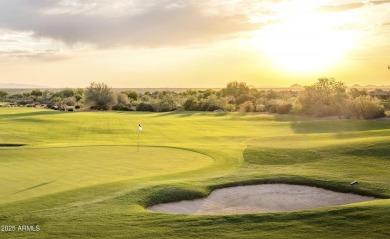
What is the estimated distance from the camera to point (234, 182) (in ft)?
50.8

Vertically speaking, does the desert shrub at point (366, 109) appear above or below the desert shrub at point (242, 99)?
below

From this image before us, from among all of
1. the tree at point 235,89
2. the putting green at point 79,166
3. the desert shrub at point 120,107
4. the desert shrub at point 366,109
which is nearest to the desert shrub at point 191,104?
the desert shrub at point 120,107

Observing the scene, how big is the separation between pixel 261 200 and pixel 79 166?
8351 mm

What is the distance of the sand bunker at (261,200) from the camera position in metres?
12.6

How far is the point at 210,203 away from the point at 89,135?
24693mm

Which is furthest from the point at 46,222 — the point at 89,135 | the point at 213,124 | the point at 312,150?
the point at 213,124

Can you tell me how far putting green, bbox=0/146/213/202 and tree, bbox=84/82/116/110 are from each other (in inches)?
2242

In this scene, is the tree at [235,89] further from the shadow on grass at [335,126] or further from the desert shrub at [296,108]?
the shadow on grass at [335,126]

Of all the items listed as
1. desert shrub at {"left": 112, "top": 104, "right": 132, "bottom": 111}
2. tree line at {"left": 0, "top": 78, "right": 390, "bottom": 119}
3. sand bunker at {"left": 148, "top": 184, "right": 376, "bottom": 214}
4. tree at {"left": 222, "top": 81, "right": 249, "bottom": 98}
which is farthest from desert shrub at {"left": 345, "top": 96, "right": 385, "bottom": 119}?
tree at {"left": 222, "top": 81, "right": 249, "bottom": 98}

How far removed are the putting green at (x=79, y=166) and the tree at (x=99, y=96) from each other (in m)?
56.9

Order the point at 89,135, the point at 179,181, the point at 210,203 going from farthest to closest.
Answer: the point at 89,135 < the point at 179,181 < the point at 210,203

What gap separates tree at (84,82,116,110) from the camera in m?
79.7

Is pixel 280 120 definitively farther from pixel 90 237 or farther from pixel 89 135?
pixel 90 237

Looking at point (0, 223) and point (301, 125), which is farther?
point (301, 125)
